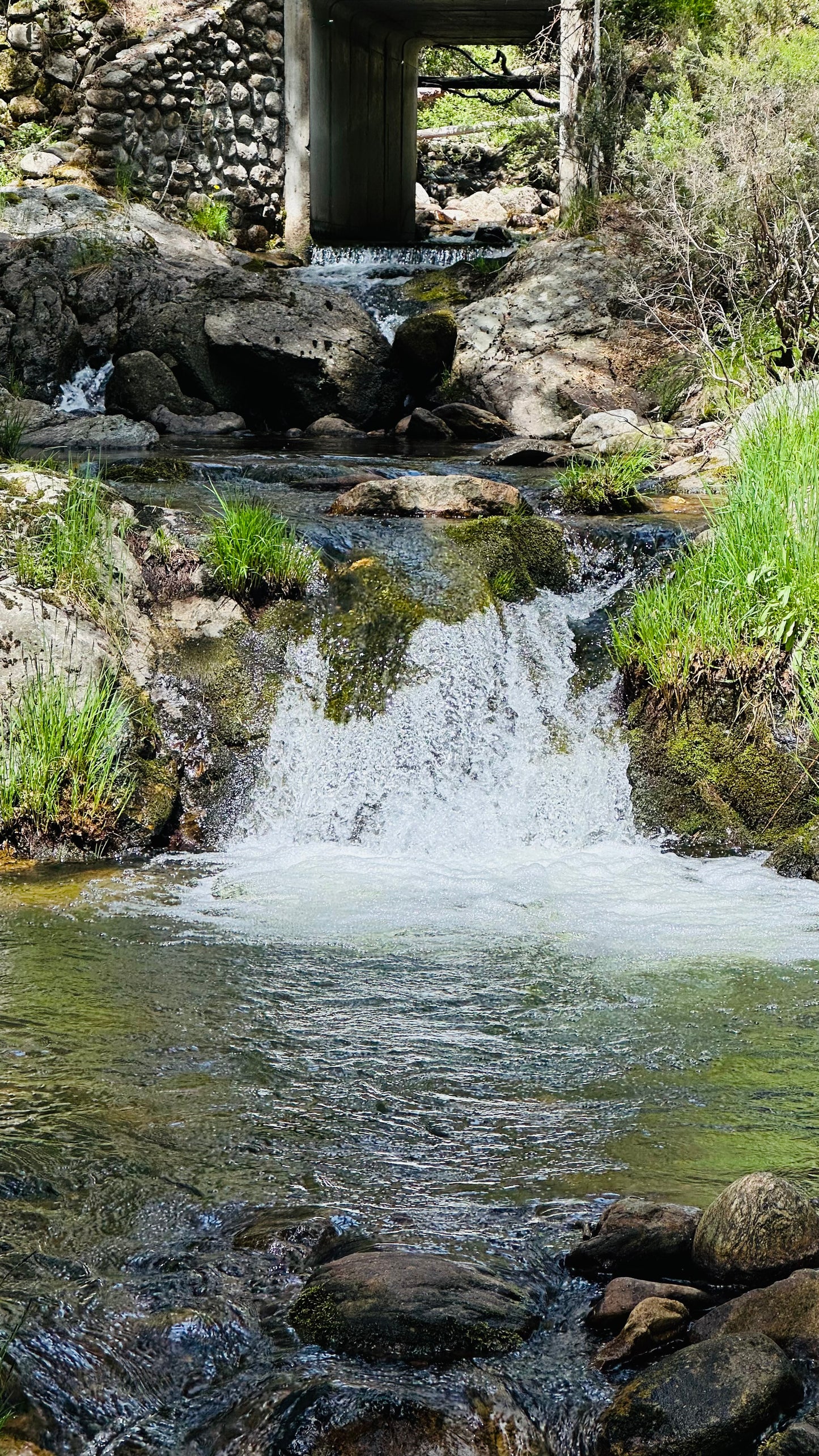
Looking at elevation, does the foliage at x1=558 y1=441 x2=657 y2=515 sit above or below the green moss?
above

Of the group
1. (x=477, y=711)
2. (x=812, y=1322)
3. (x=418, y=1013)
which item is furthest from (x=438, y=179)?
(x=812, y=1322)

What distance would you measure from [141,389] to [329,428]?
5.79ft

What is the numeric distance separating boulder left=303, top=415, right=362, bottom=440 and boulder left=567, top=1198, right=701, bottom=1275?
1002 cm

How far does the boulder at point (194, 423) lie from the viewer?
39.1ft

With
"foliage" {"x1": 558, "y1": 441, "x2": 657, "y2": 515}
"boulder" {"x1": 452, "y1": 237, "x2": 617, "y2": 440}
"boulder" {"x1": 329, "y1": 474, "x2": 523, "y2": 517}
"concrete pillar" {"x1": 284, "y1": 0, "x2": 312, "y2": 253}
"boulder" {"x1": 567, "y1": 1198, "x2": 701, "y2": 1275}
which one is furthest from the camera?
"concrete pillar" {"x1": 284, "y1": 0, "x2": 312, "y2": 253}

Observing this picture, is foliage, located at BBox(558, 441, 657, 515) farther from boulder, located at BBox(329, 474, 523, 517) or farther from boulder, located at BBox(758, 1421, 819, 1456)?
boulder, located at BBox(758, 1421, 819, 1456)

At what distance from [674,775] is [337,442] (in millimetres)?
6212

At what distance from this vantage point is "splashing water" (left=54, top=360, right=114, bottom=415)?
12.2 metres

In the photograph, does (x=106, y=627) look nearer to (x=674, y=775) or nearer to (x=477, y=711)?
(x=477, y=711)

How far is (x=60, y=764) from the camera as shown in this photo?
5.63 m

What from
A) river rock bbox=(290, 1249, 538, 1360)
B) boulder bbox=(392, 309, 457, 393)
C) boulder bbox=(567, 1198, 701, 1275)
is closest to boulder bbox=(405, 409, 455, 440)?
boulder bbox=(392, 309, 457, 393)

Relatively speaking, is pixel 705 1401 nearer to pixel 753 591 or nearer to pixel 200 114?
pixel 753 591

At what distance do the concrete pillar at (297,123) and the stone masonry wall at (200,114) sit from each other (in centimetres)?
9

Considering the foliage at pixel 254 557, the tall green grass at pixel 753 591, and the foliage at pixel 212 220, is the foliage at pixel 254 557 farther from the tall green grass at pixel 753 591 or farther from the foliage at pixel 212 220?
the foliage at pixel 212 220
